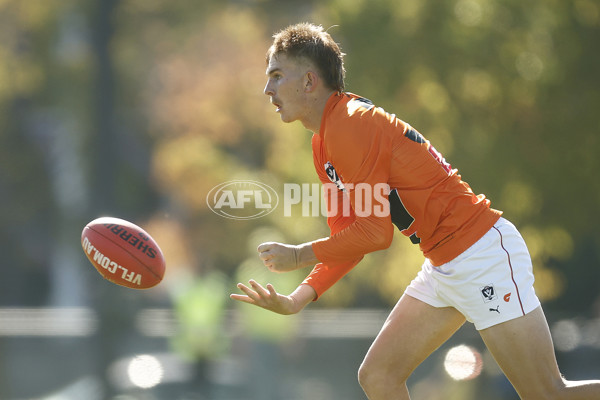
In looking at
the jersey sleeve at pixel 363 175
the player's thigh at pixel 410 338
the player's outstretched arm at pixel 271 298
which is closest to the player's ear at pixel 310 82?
the jersey sleeve at pixel 363 175

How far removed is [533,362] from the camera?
3.35 m

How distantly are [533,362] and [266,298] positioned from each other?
1.12 meters

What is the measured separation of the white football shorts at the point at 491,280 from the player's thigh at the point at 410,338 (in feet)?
0.36

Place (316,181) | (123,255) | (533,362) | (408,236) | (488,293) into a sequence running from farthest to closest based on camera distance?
1. (316,181)
2. (123,255)
3. (408,236)
4. (488,293)
5. (533,362)

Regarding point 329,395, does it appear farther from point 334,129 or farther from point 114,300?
point 334,129

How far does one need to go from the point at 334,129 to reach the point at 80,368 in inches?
252

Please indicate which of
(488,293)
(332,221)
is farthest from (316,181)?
(488,293)

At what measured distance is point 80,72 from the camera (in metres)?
12.5

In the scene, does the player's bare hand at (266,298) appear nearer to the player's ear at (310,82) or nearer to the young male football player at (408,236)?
the young male football player at (408,236)

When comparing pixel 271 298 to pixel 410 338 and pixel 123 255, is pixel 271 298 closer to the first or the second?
pixel 410 338

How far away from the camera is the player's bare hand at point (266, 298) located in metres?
3.45

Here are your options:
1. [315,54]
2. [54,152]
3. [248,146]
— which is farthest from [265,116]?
[315,54]

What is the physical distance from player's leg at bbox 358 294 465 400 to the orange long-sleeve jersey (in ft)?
0.88

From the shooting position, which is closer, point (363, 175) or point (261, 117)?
point (363, 175)
